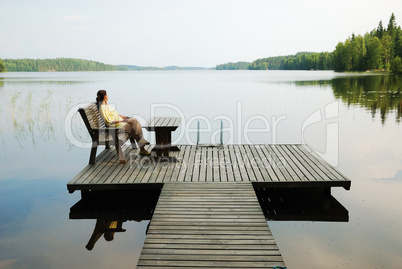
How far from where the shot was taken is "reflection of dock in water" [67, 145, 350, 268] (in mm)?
3402

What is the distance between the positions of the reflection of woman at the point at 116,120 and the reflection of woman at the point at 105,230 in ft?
5.60

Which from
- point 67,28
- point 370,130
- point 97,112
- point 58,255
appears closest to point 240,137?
point 370,130

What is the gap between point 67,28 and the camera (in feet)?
289

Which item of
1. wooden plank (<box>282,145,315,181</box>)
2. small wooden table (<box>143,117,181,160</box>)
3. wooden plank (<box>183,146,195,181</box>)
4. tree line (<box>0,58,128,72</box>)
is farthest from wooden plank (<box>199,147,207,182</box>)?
tree line (<box>0,58,128,72</box>)

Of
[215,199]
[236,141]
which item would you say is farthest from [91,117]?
[236,141]

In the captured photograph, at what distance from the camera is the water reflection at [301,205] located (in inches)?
208

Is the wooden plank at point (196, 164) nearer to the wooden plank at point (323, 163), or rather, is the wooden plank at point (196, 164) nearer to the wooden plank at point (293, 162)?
the wooden plank at point (293, 162)

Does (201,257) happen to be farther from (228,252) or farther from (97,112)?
(97,112)

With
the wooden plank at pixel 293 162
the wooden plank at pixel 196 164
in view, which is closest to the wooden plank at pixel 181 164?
the wooden plank at pixel 196 164

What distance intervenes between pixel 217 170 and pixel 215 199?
3.79 ft

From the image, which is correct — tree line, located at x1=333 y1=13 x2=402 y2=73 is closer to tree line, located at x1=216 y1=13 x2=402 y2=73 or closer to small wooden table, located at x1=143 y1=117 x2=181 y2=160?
tree line, located at x1=216 y1=13 x2=402 y2=73

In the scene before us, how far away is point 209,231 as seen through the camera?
3785mm

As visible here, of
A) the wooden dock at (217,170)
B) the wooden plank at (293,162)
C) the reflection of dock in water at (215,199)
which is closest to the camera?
the reflection of dock in water at (215,199)

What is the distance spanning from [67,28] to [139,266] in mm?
95209
